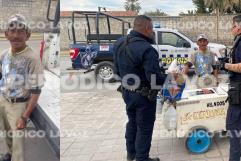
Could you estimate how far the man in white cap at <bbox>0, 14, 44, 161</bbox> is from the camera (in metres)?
3.17

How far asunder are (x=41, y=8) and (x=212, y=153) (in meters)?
2.64

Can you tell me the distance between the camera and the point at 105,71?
10.0m

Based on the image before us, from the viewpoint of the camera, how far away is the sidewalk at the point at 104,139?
13.5ft

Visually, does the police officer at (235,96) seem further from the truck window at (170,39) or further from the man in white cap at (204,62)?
the truck window at (170,39)

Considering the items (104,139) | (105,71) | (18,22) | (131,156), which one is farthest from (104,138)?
(105,71)

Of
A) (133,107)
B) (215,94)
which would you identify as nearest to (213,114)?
(215,94)

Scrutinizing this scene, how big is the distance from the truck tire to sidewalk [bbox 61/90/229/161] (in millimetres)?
3009

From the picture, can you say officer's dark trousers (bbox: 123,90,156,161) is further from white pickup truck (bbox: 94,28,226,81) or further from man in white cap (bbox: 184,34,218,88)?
white pickup truck (bbox: 94,28,226,81)

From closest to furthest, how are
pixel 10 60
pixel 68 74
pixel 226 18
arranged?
pixel 10 60 < pixel 68 74 < pixel 226 18

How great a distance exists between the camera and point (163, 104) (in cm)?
422

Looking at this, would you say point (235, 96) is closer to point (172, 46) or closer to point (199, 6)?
→ point (172, 46)

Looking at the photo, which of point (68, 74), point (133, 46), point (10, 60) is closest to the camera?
point (10, 60)

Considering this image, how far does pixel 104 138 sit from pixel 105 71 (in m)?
5.37

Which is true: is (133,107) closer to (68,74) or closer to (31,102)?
(31,102)
